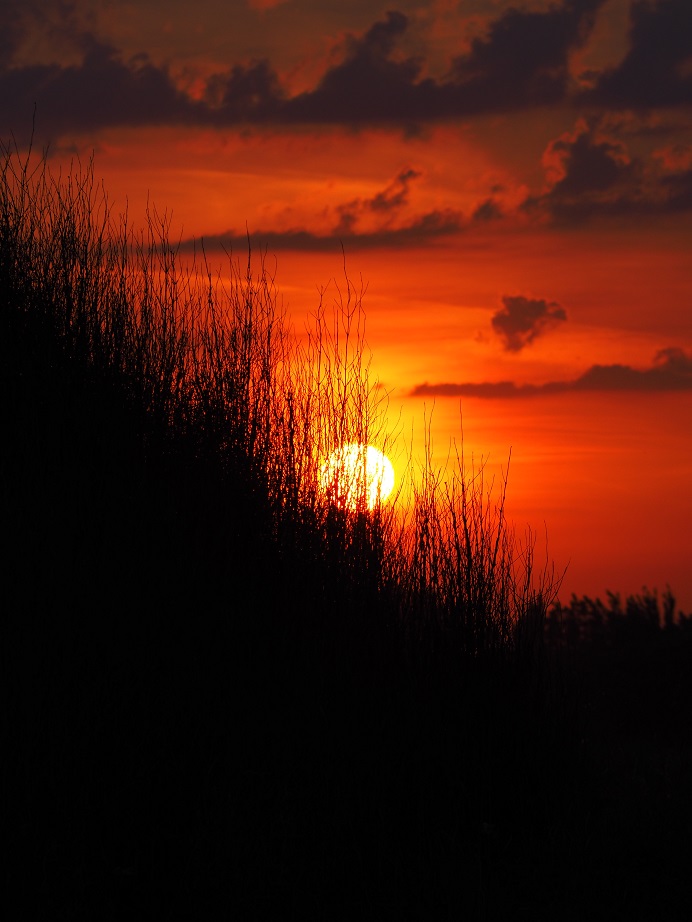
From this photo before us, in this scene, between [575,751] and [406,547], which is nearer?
[575,751]

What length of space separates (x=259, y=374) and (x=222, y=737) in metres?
2.95

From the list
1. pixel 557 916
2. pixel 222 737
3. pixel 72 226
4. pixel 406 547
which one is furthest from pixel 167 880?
pixel 72 226

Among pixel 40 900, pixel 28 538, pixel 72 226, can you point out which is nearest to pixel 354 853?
pixel 40 900

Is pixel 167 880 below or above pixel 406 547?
below

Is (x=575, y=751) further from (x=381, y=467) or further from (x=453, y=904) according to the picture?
(x=381, y=467)

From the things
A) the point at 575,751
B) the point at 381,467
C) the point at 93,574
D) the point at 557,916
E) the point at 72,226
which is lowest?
the point at 557,916

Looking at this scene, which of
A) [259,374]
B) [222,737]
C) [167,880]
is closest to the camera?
[167,880]

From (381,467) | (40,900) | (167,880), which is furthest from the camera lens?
(381,467)

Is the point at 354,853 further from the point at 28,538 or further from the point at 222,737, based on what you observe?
Result: the point at 28,538

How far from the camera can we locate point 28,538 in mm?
5129

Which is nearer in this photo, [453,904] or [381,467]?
[453,904]

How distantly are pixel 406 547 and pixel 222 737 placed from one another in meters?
1.70

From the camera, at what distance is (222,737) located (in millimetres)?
4574

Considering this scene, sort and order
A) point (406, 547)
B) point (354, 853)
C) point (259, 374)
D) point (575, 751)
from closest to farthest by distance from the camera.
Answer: point (354, 853), point (575, 751), point (406, 547), point (259, 374)
